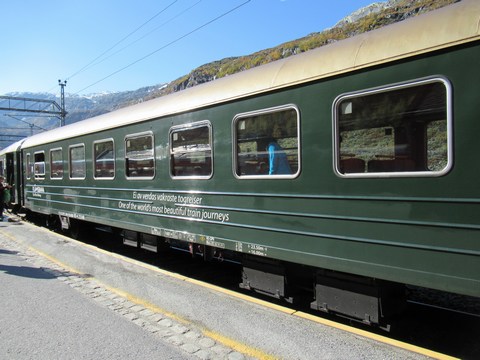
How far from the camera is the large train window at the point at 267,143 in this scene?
14.2 ft

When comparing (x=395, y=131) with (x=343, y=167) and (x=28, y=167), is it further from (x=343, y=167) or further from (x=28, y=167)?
(x=28, y=167)

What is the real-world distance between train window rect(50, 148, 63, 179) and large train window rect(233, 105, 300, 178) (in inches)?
257

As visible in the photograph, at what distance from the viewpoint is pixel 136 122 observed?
6750mm

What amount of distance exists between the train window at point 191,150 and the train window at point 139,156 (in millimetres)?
605

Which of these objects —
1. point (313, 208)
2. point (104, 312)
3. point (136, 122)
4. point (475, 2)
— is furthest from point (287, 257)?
point (136, 122)

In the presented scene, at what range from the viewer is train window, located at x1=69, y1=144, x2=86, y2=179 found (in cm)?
867

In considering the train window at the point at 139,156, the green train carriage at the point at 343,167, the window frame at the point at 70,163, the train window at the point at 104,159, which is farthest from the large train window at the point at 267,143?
the window frame at the point at 70,163

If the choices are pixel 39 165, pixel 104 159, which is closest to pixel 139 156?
pixel 104 159

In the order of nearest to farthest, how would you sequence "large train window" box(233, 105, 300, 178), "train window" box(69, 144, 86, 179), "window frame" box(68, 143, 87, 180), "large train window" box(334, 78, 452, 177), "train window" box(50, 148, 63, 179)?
"large train window" box(334, 78, 452, 177) < "large train window" box(233, 105, 300, 178) < "window frame" box(68, 143, 87, 180) < "train window" box(69, 144, 86, 179) < "train window" box(50, 148, 63, 179)

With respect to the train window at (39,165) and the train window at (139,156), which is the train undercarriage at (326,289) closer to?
the train window at (139,156)

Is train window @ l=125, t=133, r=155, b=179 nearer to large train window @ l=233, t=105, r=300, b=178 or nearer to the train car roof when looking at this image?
the train car roof

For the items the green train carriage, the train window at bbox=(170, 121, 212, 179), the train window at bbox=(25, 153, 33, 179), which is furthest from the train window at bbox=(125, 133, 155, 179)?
the train window at bbox=(25, 153, 33, 179)

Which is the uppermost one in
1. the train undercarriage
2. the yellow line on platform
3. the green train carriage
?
the green train carriage

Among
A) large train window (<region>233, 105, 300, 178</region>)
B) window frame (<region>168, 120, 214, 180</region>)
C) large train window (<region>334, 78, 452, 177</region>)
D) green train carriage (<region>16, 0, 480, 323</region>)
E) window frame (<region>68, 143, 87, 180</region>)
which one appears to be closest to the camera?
green train carriage (<region>16, 0, 480, 323</region>)
